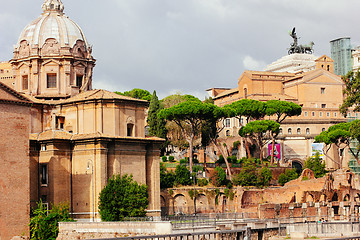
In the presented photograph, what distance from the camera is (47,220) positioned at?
44.9 meters

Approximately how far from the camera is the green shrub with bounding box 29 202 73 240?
4391 centimetres

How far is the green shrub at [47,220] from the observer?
4391 centimetres

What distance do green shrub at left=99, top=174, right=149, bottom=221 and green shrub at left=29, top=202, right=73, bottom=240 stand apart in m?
2.67

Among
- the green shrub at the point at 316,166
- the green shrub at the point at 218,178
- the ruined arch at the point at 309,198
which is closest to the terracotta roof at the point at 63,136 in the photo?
the green shrub at the point at 218,178

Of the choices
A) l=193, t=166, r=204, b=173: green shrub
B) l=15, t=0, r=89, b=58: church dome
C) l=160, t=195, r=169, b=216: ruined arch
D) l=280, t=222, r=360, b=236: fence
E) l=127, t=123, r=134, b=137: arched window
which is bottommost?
l=280, t=222, r=360, b=236: fence

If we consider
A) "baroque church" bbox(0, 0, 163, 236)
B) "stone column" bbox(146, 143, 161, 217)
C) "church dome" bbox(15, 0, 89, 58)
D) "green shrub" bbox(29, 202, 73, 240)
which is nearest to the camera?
"green shrub" bbox(29, 202, 73, 240)

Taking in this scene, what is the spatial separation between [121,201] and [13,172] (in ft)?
27.8

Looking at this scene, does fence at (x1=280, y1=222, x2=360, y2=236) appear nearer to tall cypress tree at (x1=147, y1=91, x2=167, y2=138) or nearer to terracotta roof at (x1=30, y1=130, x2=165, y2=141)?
terracotta roof at (x1=30, y1=130, x2=165, y2=141)

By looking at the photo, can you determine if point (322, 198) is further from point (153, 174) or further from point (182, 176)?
point (153, 174)

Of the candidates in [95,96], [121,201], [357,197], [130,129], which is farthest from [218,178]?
[121,201]

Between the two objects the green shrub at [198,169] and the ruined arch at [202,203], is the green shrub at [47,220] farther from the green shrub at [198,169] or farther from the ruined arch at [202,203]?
the green shrub at [198,169]

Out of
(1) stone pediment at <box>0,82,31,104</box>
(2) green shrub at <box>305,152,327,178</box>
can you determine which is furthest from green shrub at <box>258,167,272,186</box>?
(1) stone pediment at <box>0,82,31,104</box>

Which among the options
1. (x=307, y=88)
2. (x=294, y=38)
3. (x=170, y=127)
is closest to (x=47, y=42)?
(x=170, y=127)

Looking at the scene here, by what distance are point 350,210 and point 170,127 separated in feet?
86.5
